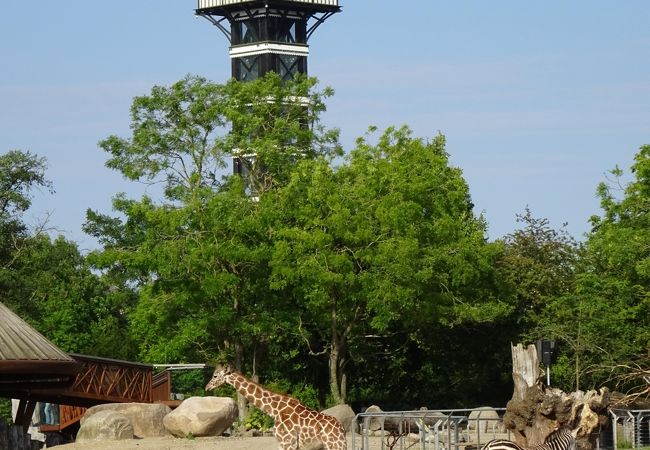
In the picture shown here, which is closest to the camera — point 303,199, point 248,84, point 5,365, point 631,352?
point 5,365

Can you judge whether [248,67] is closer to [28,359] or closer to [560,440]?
[28,359]

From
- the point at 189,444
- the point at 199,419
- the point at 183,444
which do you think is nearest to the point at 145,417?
the point at 199,419

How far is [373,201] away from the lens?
5894 centimetres

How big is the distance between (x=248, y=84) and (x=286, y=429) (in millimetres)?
31163

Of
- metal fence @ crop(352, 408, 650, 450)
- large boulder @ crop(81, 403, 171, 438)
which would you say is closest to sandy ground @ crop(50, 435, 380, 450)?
large boulder @ crop(81, 403, 171, 438)

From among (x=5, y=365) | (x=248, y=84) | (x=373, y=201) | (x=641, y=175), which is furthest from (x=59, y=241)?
(x=5, y=365)

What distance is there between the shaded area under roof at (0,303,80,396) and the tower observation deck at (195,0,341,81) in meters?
60.5

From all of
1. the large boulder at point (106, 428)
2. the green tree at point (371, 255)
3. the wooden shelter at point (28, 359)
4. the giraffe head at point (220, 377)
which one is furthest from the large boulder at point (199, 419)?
the green tree at point (371, 255)

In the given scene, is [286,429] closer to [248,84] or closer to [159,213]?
[159,213]

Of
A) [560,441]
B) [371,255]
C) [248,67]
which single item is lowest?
[560,441]

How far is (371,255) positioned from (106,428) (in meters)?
17.2

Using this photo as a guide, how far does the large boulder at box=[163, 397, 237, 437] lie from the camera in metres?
42.5

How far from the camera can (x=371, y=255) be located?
57688 mm

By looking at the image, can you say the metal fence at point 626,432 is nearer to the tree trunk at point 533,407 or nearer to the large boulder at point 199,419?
the tree trunk at point 533,407
